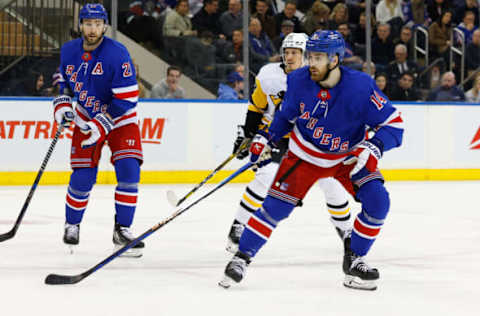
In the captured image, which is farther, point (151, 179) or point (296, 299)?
point (151, 179)

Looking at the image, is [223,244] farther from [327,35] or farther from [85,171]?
[327,35]

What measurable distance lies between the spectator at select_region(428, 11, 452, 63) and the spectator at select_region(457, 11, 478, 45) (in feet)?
0.45

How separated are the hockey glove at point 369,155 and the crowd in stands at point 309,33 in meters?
5.79

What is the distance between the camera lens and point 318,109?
3406 millimetres

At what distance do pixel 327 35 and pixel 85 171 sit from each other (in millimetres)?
1605

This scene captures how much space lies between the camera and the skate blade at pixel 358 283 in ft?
11.4

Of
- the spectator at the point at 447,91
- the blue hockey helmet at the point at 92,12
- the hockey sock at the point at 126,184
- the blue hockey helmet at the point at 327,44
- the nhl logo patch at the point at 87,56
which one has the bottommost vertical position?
the spectator at the point at 447,91

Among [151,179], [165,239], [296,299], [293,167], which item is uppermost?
[293,167]

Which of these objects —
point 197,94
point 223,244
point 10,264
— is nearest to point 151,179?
point 197,94

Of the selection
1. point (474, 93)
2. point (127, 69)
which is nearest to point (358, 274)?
point (127, 69)

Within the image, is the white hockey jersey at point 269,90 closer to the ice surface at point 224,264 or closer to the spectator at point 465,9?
the ice surface at point 224,264

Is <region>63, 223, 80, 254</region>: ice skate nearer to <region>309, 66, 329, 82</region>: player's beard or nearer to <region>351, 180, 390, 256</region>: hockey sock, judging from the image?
<region>351, 180, 390, 256</region>: hockey sock

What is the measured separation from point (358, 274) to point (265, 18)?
6246 millimetres

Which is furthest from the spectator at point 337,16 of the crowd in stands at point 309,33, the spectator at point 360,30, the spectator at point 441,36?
the spectator at point 441,36
